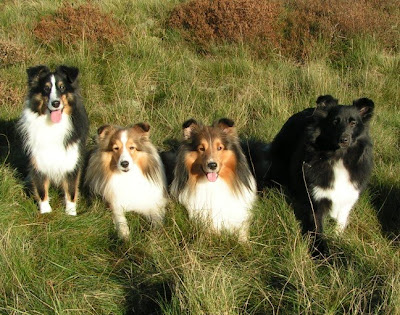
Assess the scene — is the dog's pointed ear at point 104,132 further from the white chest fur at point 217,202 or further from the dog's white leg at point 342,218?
the dog's white leg at point 342,218

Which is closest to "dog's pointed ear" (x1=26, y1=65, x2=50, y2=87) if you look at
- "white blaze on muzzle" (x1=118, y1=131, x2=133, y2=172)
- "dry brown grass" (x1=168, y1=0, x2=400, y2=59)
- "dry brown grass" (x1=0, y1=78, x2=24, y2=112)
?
"white blaze on muzzle" (x1=118, y1=131, x2=133, y2=172)

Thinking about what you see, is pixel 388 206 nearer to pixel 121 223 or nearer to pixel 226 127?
pixel 226 127

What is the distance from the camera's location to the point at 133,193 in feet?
13.7

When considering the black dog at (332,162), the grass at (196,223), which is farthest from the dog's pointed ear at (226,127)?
the grass at (196,223)

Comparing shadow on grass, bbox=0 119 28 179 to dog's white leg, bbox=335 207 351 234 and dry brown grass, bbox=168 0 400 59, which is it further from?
dry brown grass, bbox=168 0 400 59


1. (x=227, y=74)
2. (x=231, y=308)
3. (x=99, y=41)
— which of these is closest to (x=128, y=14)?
(x=99, y=41)

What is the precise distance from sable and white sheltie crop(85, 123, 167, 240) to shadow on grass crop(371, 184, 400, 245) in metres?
2.23

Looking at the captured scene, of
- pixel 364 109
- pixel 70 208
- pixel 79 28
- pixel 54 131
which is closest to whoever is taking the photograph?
pixel 364 109

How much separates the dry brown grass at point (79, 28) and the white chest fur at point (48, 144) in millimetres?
3614

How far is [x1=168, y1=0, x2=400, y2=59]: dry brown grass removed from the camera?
7.82 metres

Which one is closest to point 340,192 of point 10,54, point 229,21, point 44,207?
point 44,207

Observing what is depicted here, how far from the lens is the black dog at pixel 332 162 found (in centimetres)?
363

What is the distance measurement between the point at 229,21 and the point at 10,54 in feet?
13.3

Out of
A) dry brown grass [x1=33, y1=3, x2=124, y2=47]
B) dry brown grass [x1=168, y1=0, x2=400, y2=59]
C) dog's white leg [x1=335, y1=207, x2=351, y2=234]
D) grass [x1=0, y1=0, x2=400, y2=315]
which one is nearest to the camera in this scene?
grass [x1=0, y1=0, x2=400, y2=315]
